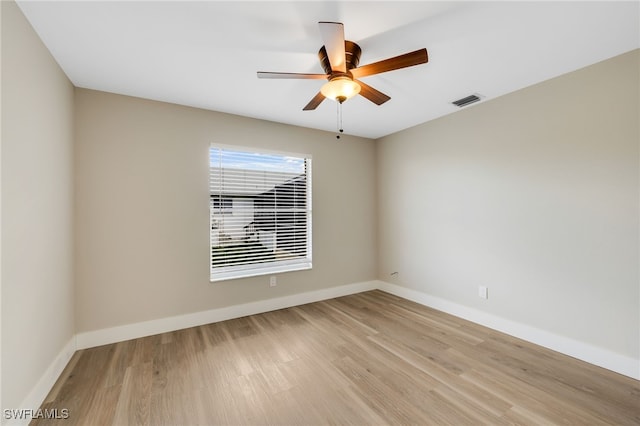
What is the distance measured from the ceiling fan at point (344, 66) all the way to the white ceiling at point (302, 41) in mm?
127

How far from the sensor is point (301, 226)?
153 inches

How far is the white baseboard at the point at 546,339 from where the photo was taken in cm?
210

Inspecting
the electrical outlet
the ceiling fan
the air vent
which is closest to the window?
the ceiling fan

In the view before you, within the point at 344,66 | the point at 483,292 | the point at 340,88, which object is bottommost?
the point at 483,292

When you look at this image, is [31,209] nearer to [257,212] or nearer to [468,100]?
[257,212]

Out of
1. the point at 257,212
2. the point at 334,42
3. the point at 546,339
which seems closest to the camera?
the point at 334,42

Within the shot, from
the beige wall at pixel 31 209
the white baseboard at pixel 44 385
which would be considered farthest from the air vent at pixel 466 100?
the white baseboard at pixel 44 385

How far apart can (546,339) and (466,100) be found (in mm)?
2537

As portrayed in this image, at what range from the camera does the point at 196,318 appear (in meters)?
3.04

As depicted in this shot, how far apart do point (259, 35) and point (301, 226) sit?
8.20 feet

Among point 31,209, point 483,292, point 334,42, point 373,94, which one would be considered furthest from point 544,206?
point 31,209

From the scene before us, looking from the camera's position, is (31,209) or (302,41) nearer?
(31,209)

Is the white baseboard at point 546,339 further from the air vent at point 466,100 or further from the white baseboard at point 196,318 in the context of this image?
the air vent at point 466,100

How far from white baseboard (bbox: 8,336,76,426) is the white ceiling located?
7.77ft
